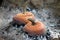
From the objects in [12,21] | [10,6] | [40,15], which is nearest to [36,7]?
[40,15]

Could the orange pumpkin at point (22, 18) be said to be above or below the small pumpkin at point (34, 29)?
above

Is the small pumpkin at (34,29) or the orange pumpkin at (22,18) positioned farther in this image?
the orange pumpkin at (22,18)

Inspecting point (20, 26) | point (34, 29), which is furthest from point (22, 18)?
point (34, 29)

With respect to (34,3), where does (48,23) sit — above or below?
below

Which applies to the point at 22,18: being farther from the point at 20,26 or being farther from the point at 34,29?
the point at 34,29

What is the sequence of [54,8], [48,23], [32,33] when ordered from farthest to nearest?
[54,8], [48,23], [32,33]

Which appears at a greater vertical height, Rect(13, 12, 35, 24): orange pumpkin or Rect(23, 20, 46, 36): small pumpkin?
Rect(13, 12, 35, 24): orange pumpkin

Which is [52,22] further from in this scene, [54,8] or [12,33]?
[12,33]

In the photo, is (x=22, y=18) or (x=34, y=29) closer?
(x=34, y=29)
